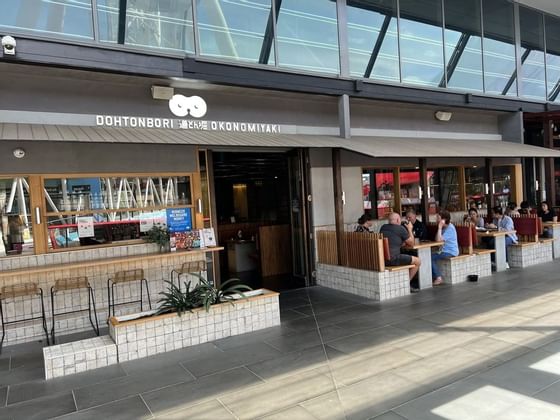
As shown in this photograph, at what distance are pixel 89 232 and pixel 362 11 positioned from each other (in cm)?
728

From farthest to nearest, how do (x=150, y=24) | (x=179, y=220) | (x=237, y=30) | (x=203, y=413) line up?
(x=237, y=30)
(x=179, y=220)
(x=150, y=24)
(x=203, y=413)

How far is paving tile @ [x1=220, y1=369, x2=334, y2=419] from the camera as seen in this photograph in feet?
12.2

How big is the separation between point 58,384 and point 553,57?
15.8 metres

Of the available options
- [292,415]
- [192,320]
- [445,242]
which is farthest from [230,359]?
[445,242]

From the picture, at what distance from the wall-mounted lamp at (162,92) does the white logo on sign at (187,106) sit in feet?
0.33

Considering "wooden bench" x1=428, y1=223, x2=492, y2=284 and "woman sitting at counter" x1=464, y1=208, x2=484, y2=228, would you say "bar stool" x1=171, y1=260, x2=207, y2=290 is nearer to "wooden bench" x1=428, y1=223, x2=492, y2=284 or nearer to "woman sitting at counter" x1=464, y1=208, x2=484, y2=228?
"wooden bench" x1=428, y1=223, x2=492, y2=284

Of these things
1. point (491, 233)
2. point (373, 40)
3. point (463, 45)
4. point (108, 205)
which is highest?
point (463, 45)

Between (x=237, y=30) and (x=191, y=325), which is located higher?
(x=237, y=30)

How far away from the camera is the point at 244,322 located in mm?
5855

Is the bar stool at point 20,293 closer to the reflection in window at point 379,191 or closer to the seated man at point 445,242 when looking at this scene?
the seated man at point 445,242

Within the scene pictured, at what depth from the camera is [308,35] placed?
28.8 feet

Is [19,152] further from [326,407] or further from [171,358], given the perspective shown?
[326,407]

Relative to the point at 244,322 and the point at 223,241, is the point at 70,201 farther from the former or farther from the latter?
the point at 223,241

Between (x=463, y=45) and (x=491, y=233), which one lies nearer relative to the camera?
(x=491, y=233)
